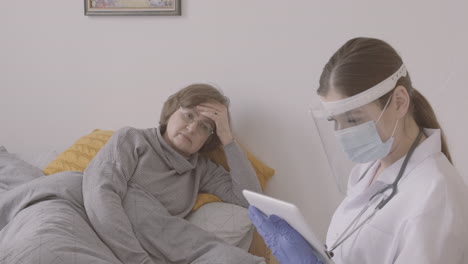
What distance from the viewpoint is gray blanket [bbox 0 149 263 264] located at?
6.49 ft

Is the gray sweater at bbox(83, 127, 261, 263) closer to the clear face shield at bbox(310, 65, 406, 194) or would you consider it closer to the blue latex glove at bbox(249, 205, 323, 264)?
the blue latex glove at bbox(249, 205, 323, 264)

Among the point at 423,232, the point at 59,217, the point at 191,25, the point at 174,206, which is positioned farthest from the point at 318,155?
the point at 423,232

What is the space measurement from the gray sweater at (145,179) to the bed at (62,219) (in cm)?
5

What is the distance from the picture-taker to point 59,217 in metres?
2.10

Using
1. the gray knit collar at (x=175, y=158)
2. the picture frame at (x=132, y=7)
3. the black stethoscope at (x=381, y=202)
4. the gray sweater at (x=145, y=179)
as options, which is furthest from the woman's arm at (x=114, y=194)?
the black stethoscope at (x=381, y=202)

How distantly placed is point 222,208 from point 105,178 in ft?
1.61

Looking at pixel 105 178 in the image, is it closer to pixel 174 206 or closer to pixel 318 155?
pixel 174 206

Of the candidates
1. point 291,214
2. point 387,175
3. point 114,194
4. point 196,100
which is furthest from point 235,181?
point 291,214

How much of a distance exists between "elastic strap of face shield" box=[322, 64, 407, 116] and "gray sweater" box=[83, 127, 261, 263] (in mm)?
1046

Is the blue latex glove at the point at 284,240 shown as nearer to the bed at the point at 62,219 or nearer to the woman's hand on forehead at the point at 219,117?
the bed at the point at 62,219

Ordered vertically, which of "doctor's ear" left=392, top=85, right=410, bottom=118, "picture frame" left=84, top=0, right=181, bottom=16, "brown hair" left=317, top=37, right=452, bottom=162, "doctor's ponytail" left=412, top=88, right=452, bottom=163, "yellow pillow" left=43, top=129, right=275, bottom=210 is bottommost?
"yellow pillow" left=43, top=129, right=275, bottom=210

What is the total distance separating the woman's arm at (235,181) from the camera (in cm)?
250

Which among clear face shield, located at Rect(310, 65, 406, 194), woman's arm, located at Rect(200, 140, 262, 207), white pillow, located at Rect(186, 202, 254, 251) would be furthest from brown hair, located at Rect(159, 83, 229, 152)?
clear face shield, located at Rect(310, 65, 406, 194)

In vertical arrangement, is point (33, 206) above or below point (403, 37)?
below
